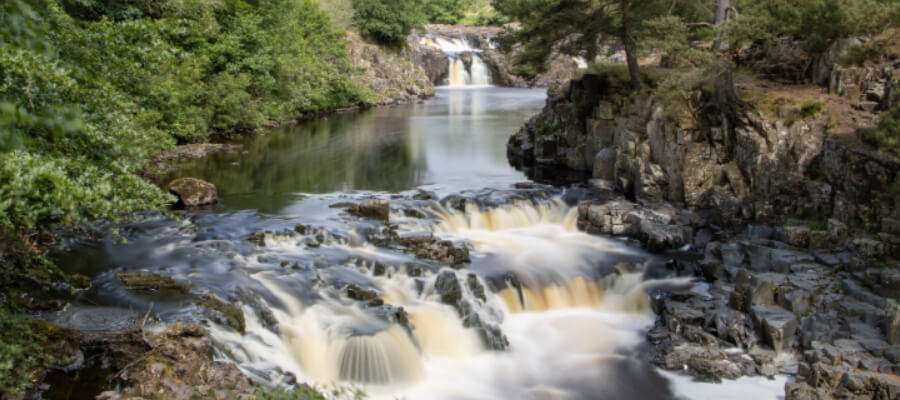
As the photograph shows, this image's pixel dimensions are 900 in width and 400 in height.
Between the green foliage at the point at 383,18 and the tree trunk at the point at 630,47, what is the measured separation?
1596 inches

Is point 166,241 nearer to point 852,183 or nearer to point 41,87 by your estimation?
point 41,87

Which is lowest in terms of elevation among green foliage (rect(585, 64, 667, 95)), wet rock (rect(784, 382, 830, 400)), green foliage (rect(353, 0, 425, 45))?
wet rock (rect(784, 382, 830, 400))

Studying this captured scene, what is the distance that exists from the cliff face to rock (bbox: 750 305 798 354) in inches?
120

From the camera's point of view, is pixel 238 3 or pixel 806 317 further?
pixel 238 3

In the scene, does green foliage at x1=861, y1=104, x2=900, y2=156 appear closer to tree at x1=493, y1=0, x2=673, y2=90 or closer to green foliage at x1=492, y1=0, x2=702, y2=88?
green foliage at x1=492, y1=0, x2=702, y2=88

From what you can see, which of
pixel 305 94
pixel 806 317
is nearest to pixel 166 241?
pixel 806 317

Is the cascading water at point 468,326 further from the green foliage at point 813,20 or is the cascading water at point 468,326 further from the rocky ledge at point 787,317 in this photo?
the green foliage at point 813,20

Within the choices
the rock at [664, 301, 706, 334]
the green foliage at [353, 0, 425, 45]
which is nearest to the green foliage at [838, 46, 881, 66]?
the rock at [664, 301, 706, 334]

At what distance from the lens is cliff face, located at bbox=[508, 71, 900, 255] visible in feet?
49.3

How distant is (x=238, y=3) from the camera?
37.8 meters

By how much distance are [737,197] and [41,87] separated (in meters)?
17.6

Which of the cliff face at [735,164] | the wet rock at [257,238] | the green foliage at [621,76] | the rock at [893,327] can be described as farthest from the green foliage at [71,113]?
the green foliage at [621,76]

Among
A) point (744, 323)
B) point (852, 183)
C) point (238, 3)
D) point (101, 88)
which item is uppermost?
point (238, 3)

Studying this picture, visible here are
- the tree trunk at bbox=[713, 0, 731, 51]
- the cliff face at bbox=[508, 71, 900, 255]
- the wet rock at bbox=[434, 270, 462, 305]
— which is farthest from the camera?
the tree trunk at bbox=[713, 0, 731, 51]
